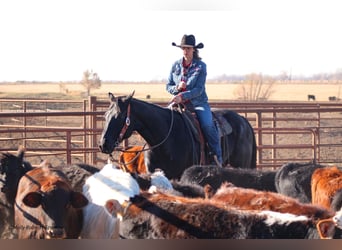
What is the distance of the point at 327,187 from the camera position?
5207 millimetres

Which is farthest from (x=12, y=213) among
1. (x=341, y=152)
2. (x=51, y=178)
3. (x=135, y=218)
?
(x=341, y=152)

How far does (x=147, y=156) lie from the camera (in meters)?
7.25

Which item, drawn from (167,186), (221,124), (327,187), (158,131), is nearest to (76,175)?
(167,186)

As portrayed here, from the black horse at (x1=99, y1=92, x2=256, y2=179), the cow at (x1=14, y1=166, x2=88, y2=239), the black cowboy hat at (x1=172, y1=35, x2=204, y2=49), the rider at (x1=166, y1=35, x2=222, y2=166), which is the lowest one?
the cow at (x1=14, y1=166, x2=88, y2=239)

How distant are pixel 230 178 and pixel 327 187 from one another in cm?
84

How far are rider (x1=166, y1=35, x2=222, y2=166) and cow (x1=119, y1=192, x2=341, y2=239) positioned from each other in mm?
3306

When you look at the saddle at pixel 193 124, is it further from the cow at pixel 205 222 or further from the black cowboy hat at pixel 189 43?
the cow at pixel 205 222

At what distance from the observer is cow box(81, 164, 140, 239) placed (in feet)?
13.6

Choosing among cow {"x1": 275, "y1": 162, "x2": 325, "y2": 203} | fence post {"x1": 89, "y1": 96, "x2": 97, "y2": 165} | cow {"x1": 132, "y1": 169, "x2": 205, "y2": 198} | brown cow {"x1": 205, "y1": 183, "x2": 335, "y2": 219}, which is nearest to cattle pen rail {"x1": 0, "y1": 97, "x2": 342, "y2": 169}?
fence post {"x1": 89, "y1": 96, "x2": 97, "y2": 165}

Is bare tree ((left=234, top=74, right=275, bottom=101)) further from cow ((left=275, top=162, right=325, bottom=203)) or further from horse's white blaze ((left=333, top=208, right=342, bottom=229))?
horse's white blaze ((left=333, top=208, right=342, bottom=229))

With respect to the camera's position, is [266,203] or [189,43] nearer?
[266,203]

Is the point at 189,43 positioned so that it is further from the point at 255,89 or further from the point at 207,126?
the point at 255,89

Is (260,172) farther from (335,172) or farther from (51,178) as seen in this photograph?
(51,178)

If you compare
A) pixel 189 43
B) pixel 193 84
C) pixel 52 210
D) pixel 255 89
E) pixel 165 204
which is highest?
pixel 189 43
